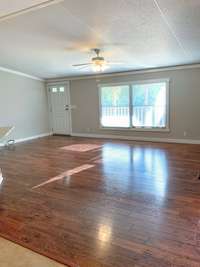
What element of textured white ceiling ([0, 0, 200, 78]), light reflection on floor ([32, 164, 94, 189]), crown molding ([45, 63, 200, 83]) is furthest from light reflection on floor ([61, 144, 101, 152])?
crown molding ([45, 63, 200, 83])

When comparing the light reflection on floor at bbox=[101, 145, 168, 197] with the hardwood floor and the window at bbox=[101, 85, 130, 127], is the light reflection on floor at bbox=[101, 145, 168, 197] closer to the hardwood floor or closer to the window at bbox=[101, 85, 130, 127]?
the hardwood floor

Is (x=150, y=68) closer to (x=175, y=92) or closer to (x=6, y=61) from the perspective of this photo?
(x=175, y=92)

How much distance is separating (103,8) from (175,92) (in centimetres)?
386

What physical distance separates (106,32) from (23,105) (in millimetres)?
4635

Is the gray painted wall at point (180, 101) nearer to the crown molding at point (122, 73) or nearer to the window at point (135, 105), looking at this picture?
the crown molding at point (122, 73)

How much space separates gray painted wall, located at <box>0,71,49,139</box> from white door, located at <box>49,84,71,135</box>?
0.96 ft

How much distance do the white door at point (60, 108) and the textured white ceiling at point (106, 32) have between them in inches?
85.0

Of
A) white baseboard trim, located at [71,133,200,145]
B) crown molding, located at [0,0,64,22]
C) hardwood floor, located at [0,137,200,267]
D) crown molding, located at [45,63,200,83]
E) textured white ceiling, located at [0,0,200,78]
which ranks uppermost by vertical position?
crown molding, located at [0,0,64,22]

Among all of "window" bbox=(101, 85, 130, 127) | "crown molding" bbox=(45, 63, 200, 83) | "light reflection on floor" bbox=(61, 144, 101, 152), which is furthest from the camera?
"window" bbox=(101, 85, 130, 127)

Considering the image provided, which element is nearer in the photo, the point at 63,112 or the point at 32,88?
the point at 32,88

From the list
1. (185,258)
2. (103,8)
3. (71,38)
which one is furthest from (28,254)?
Result: (71,38)

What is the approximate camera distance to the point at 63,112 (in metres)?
8.02

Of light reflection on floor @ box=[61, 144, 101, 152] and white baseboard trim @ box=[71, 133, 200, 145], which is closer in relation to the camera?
light reflection on floor @ box=[61, 144, 101, 152]

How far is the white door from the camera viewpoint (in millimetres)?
7875
